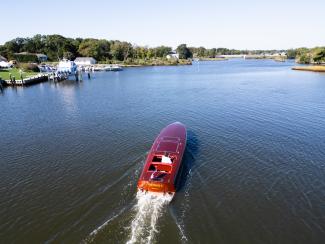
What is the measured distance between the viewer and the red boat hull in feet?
66.3

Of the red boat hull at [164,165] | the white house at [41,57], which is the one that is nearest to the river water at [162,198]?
the red boat hull at [164,165]

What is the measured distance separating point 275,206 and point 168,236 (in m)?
8.71

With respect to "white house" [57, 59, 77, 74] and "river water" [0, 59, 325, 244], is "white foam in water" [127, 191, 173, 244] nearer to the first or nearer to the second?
"river water" [0, 59, 325, 244]

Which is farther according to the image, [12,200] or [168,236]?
[12,200]

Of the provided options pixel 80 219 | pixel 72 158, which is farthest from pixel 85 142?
pixel 80 219

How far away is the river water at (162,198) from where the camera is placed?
17719 mm

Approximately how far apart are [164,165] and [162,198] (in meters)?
3.13

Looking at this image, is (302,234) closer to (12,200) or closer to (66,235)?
(66,235)

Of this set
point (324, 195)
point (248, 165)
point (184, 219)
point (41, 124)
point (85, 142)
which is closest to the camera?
point (184, 219)

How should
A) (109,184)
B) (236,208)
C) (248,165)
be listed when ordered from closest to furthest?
(236,208) → (109,184) → (248,165)

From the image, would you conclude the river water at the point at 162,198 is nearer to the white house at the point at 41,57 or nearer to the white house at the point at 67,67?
the white house at the point at 67,67

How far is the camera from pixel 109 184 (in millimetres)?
23172

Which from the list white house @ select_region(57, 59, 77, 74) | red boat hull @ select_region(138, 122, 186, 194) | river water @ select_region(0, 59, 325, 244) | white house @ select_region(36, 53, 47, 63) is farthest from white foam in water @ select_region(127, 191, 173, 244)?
white house @ select_region(36, 53, 47, 63)

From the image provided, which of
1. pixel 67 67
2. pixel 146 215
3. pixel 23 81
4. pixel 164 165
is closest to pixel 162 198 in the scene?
pixel 146 215
